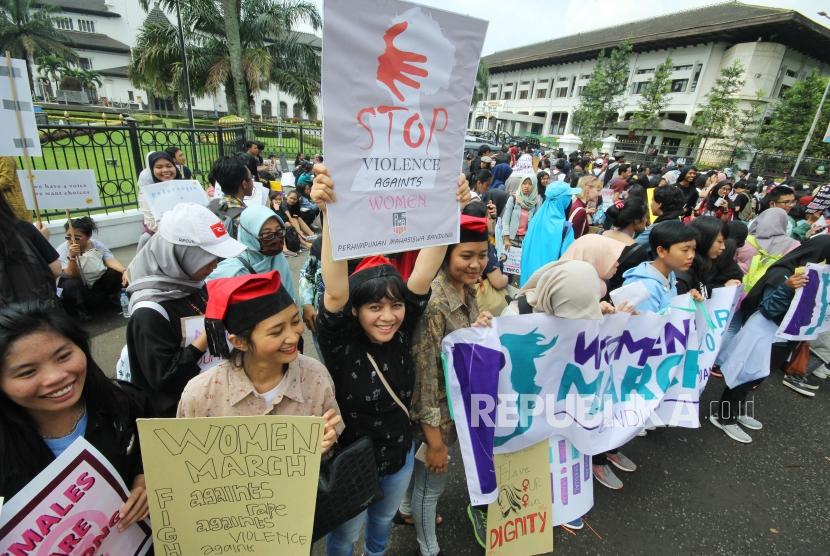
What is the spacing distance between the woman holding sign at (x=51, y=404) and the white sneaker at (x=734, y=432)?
4.31m

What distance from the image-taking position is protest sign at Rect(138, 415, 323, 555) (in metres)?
1.20

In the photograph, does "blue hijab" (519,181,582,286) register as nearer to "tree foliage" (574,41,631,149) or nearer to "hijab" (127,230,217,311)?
"hijab" (127,230,217,311)

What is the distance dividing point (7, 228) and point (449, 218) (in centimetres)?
247

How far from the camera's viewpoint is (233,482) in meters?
1.27

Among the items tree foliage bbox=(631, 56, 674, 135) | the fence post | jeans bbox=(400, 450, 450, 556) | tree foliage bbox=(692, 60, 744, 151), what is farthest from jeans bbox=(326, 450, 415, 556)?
tree foliage bbox=(631, 56, 674, 135)

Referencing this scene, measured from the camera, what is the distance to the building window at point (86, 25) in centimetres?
5567

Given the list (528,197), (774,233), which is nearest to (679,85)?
(528,197)

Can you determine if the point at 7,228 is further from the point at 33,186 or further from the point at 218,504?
the point at 218,504

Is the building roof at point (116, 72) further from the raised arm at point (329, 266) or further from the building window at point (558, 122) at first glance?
the raised arm at point (329, 266)

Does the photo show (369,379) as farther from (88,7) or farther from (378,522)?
(88,7)

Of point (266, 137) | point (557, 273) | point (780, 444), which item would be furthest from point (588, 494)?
point (266, 137)

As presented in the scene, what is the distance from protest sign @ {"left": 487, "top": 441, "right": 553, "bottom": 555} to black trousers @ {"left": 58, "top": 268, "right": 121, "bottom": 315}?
4598 mm

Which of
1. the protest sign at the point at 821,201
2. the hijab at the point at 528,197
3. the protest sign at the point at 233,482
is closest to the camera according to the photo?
the protest sign at the point at 233,482

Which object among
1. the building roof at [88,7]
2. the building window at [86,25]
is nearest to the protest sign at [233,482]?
the building roof at [88,7]
